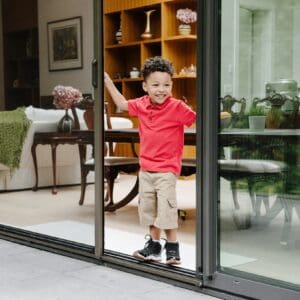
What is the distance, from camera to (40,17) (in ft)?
13.8

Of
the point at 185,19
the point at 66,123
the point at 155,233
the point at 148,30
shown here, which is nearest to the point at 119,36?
the point at 148,30

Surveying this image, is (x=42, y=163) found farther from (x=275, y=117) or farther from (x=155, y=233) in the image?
(x=275, y=117)

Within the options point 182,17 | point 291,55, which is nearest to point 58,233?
point 291,55

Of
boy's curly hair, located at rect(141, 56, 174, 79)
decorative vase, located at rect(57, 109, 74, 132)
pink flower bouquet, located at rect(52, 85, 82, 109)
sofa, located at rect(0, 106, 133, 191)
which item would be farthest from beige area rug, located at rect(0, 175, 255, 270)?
boy's curly hair, located at rect(141, 56, 174, 79)

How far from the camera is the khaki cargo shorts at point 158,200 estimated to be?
2.99 m

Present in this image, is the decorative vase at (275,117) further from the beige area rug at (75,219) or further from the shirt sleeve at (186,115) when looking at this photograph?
the beige area rug at (75,219)

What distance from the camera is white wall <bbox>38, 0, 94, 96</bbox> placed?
342cm

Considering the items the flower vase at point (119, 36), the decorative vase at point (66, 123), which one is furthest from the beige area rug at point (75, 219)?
the flower vase at point (119, 36)

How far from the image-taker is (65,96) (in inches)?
155

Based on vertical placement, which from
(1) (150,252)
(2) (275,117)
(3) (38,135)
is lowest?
(1) (150,252)

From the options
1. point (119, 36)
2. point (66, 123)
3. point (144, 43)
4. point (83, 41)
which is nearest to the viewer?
point (83, 41)

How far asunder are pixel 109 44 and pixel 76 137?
13.6 feet

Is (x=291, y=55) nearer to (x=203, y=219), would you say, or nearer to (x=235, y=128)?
(x=235, y=128)

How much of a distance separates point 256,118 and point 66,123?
6.28 ft
